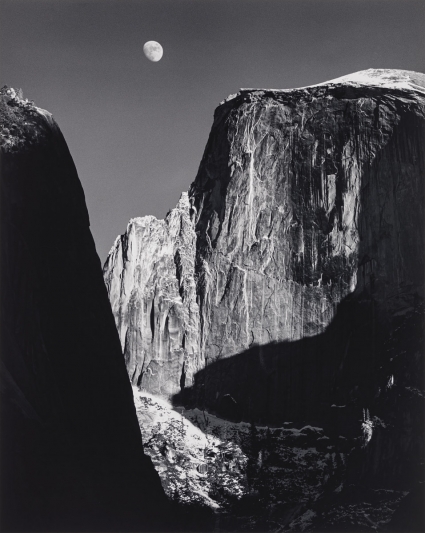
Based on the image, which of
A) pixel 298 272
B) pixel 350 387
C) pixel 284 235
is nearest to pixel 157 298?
pixel 284 235

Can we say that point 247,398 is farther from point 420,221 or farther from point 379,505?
point 420,221

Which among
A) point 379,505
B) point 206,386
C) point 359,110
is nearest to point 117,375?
point 379,505

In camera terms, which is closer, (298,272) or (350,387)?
(350,387)

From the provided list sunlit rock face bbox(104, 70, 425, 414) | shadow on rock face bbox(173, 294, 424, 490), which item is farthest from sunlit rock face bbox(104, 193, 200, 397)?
shadow on rock face bbox(173, 294, 424, 490)

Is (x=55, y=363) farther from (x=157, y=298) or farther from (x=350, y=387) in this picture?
(x=157, y=298)

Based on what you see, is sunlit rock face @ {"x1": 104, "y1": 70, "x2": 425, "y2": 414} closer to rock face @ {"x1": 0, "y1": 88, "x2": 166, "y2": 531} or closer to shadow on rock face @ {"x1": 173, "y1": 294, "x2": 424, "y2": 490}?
shadow on rock face @ {"x1": 173, "y1": 294, "x2": 424, "y2": 490}
